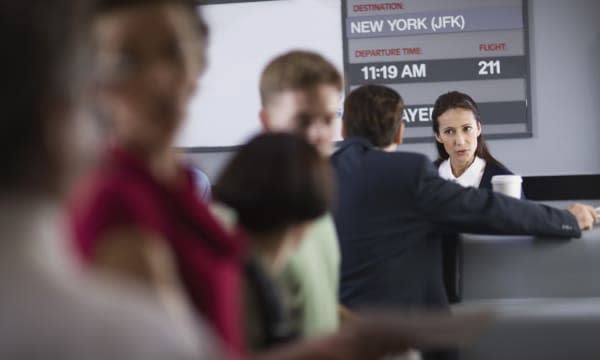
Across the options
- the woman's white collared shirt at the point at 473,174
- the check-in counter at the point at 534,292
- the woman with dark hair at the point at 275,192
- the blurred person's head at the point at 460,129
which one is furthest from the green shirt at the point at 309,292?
the blurred person's head at the point at 460,129

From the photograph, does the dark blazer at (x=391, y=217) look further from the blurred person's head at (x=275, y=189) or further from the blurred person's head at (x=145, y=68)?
the blurred person's head at (x=145, y=68)

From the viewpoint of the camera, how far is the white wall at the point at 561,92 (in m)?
5.00

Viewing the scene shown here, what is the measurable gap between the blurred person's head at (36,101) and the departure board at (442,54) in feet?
15.6

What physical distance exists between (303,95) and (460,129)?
2457mm

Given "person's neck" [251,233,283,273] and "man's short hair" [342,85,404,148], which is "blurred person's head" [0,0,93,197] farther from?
"man's short hair" [342,85,404,148]

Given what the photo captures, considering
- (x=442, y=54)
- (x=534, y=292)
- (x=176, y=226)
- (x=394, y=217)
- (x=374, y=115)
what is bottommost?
(x=534, y=292)

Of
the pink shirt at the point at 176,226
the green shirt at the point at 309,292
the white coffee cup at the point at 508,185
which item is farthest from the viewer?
the white coffee cup at the point at 508,185

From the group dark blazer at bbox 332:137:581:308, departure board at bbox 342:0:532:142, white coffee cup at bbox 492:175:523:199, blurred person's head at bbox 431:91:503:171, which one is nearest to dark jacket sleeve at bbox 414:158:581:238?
dark blazer at bbox 332:137:581:308

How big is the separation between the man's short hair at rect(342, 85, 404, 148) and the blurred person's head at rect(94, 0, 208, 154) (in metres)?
1.54

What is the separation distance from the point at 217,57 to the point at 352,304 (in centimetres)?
341

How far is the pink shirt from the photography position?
2.03 ft

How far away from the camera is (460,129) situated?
3.81 meters

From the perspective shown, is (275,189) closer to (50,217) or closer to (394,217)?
(50,217)

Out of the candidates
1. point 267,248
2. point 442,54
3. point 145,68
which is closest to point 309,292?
point 267,248
